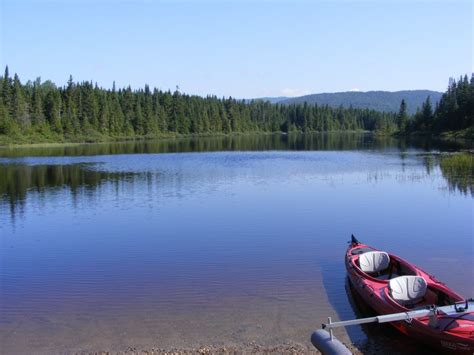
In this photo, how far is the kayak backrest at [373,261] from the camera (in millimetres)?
17781

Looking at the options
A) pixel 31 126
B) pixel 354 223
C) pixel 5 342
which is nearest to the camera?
pixel 5 342

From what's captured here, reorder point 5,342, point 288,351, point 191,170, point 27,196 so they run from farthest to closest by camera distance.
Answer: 1. point 191,170
2. point 27,196
3. point 5,342
4. point 288,351

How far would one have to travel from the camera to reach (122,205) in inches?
1289

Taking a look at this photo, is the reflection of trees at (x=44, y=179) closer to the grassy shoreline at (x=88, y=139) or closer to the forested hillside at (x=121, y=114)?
the grassy shoreline at (x=88, y=139)

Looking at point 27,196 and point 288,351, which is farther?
point 27,196

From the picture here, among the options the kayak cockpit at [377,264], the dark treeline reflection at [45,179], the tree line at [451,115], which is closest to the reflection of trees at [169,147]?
the tree line at [451,115]

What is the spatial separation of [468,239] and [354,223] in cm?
582

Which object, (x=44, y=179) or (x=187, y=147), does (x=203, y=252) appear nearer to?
(x=44, y=179)

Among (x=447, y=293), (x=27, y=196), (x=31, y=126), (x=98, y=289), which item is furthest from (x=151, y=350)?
(x=31, y=126)

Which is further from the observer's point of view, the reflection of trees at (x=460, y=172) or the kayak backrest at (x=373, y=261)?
the reflection of trees at (x=460, y=172)

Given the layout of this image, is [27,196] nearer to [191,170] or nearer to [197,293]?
[191,170]

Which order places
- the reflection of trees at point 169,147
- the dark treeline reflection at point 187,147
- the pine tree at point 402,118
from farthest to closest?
1. the pine tree at point 402,118
2. the reflection of trees at point 169,147
3. the dark treeline reflection at point 187,147

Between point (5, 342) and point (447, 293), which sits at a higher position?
point (447, 293)

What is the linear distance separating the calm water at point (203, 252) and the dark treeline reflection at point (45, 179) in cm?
34
